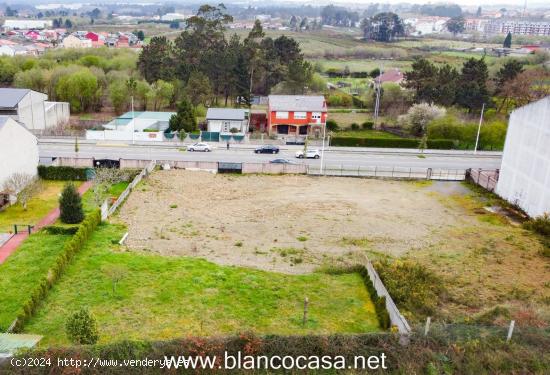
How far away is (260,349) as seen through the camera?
17.2 metres

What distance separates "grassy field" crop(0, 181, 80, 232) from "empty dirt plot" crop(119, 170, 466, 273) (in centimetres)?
590

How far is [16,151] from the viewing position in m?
37.8

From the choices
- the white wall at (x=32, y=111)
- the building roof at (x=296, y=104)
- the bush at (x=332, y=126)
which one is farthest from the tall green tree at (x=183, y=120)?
the bush at (x=332, y=126)

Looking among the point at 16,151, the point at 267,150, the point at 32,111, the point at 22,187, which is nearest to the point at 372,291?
the point at 22,187

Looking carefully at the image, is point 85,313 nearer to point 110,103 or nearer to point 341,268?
point 341,268

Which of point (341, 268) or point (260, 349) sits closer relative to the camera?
point (260, 349)

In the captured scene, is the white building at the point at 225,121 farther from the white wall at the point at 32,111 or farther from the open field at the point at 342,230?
the white wall at the point at 32,111

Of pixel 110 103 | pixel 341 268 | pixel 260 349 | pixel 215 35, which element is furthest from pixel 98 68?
pixel 260 349

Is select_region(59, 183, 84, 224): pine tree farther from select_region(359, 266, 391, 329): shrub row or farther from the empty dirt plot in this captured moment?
select_region(359, 266, 391, 329): shrub row

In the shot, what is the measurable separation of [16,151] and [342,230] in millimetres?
25733

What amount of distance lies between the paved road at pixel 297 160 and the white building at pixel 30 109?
13.2 feet

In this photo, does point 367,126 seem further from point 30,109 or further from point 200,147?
point 30,109

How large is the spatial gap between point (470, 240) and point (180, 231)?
1888 centimetres

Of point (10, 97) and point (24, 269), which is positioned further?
point (10, 97)
